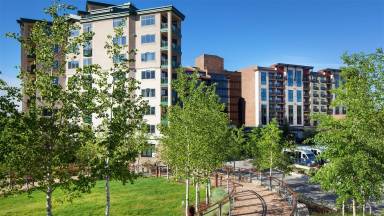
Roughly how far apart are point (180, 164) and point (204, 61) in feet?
252

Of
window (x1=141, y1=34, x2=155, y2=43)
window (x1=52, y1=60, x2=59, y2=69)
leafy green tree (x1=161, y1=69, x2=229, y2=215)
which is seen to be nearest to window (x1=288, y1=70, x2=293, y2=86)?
window (x1=141, y1=34, x2=155, y2=43)

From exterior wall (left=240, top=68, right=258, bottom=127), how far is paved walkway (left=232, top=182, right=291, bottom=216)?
71.9 m

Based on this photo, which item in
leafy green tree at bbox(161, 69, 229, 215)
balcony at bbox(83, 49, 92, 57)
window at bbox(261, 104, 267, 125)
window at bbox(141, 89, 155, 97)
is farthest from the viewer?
window at bbox(261, 104, 267, 125)

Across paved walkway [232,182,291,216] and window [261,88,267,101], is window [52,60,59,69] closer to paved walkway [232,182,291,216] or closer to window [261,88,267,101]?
paved walkway [232,182,291,216]

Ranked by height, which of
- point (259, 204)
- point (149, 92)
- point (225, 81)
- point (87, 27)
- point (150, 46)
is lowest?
point (259, 204)

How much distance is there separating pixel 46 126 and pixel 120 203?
15.7 m

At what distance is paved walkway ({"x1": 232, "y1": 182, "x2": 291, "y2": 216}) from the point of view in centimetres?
2302

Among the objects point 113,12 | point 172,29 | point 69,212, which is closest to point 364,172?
point 69,212

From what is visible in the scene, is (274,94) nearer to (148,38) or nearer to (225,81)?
(225,81)

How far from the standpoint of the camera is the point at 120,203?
28.5m

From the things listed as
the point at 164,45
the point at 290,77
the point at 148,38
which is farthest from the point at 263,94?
the point at 148,38

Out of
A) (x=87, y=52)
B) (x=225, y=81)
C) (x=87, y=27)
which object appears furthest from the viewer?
(x=225, y=81)

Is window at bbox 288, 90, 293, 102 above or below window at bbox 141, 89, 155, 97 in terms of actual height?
above

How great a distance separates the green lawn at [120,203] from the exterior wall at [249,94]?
6961cm
